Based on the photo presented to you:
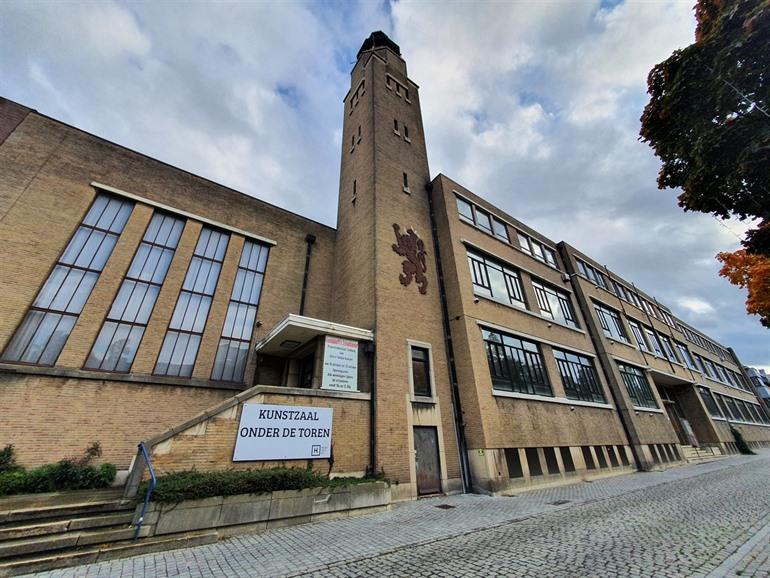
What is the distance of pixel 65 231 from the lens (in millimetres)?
11961

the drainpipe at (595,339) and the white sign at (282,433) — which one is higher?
the drainpipe at (595,339)

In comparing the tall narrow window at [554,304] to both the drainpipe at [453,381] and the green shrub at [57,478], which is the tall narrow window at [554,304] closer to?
the drainpipe at [453,381]

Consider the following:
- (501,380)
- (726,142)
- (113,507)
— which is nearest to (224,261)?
(113,507)

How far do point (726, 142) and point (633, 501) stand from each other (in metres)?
10.7

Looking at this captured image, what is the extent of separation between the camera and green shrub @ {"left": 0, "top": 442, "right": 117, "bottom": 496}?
291 inches

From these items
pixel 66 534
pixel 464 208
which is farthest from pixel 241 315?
pixel 464 208

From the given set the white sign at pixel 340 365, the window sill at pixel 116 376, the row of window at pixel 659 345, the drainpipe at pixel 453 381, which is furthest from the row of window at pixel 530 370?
the window sill at pixel 116 376

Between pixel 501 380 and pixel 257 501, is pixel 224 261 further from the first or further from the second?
pixel 501 380

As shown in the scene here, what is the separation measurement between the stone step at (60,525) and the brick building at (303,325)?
1358 mm

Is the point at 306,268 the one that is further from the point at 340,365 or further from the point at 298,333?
the point at 340,365

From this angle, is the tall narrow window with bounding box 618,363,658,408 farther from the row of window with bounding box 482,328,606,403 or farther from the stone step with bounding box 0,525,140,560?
the stone step with bounding box 0,525,140,560

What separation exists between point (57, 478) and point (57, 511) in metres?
1.98

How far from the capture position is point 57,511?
21.7 feet

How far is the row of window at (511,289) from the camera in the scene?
17.8 metres
